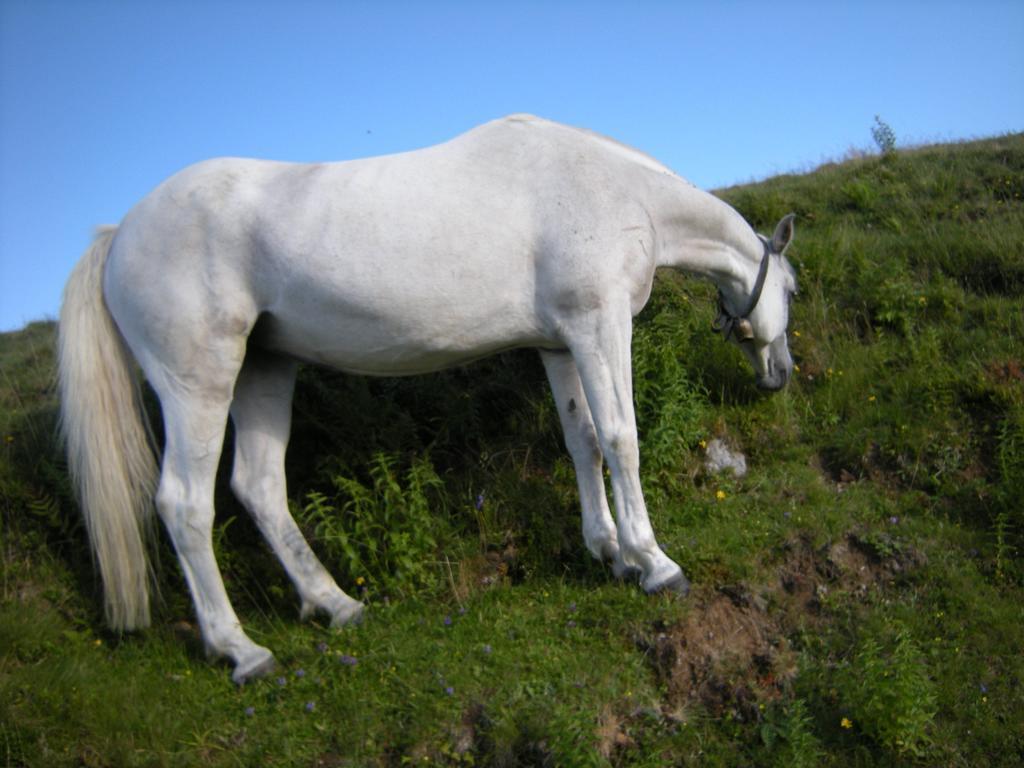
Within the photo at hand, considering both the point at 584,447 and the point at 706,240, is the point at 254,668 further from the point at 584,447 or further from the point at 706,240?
the point at 706,240

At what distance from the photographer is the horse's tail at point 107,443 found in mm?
4562

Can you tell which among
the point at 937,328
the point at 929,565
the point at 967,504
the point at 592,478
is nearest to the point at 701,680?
the point at 592,478

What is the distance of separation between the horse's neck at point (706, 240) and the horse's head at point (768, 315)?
8 cm

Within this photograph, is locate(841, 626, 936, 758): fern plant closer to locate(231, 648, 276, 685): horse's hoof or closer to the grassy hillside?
the grassy hillside

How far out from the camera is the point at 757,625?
4504 mm

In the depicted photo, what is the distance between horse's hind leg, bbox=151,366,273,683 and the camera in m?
4.43

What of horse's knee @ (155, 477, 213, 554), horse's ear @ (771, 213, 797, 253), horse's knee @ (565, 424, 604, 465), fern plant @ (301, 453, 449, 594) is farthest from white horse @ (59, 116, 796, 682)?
horse's ear @ (771, 213, 797, 253)

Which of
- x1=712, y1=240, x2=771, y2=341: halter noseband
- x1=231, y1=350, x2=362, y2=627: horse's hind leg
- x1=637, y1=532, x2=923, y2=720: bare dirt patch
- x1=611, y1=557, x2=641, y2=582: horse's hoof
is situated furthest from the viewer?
x1=712, y1=240, x2=771, y2=341: halter noseband

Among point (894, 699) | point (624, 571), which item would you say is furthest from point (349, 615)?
point (894, 699)

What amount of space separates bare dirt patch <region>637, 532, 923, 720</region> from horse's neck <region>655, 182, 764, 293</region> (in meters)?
1.62

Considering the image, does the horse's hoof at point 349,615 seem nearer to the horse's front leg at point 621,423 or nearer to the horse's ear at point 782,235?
the horse's front leg at point 621,423

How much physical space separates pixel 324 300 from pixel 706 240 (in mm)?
2225

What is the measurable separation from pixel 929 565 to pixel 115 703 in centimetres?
419

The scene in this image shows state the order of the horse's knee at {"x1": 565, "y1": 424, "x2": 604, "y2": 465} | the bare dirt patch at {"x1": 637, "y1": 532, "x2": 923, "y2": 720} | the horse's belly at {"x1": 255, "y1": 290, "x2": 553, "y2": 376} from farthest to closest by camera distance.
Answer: the horse's knee at {"x1": 565, "y1": 424, "x2": 604, "y2": 465} → the horse's belly at {"x1": 255, "y1": 290, "x2": 553, "y2": 376} → the bare dirt patch at {"x1": 637, "y1": 532, "x2": 923, "y2": 720}
